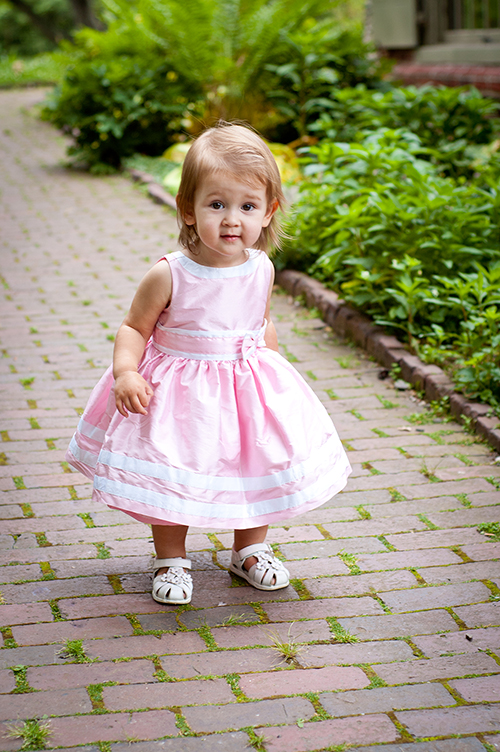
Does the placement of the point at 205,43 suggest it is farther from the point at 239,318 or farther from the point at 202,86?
the point at 239,318

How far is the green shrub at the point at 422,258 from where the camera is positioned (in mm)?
3965

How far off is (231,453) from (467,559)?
3.06 ft

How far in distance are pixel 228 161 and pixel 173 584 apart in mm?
1232

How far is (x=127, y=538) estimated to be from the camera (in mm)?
2760

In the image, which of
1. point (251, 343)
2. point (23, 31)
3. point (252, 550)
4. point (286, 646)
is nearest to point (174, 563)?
point (252, 550)

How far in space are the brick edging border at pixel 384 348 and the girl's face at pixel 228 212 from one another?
1673mm

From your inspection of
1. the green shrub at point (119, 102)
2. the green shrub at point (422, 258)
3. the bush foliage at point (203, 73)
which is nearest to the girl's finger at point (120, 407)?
→ the green shrub at point (422, 258)

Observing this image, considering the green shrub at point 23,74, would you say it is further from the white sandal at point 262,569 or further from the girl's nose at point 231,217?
the white sandal at point 262,569

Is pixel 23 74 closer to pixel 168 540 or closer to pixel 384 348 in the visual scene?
pixel 384 348

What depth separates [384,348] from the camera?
4.30 meters

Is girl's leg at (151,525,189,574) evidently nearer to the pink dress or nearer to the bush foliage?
the pink dress

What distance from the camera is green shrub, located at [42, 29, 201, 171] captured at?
9.38 metres

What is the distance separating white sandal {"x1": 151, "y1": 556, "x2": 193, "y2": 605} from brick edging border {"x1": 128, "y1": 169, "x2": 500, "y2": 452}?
1.60 m

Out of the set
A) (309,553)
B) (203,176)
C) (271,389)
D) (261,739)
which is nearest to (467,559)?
(309,553)
